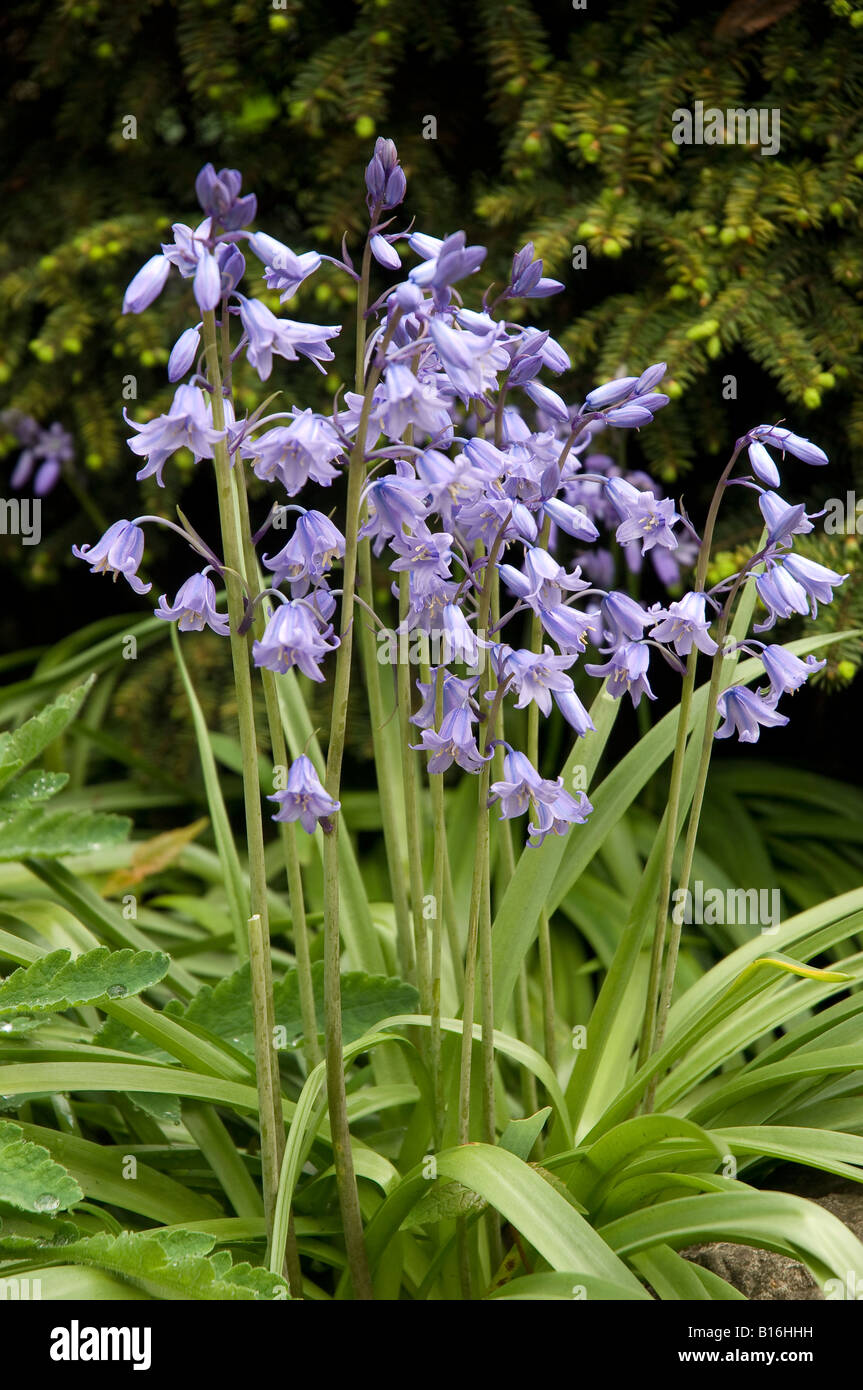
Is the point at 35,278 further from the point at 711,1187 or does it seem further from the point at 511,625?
the point at 711,1187

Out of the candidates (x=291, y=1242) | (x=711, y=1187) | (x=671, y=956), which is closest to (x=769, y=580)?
(x=671, y=956)

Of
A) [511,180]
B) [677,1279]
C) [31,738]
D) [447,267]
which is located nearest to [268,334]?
[447,267]

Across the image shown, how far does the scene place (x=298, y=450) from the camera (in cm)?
142

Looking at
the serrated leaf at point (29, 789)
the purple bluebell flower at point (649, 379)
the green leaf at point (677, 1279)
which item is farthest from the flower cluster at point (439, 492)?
the serrated leaf at point (29, 789)

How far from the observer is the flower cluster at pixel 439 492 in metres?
1.41

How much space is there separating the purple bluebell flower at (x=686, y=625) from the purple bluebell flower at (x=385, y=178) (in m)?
0.74

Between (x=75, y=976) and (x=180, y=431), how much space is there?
37.9 inches

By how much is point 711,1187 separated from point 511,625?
2986mm

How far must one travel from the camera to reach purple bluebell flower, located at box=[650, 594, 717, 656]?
178 cm

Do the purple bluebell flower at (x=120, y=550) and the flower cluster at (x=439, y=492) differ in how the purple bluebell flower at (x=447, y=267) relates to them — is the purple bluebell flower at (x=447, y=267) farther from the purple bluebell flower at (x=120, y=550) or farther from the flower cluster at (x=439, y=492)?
the purple bluebell flower at (x=120, y=550)

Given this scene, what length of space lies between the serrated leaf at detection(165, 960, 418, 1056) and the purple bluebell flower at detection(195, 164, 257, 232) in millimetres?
1306

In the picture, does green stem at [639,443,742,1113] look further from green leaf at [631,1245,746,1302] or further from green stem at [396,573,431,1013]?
green stem at [396,573,431,1013]

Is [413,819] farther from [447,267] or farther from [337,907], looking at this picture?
[447,267]

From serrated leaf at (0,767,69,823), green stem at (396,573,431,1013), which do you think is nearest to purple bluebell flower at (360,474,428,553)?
green stem at (396,573,431,1013)
